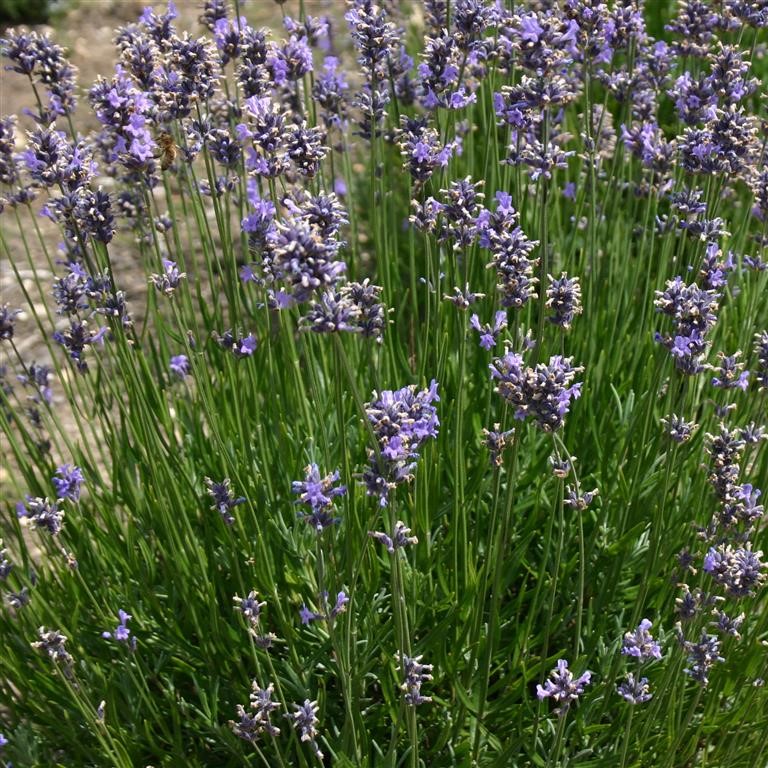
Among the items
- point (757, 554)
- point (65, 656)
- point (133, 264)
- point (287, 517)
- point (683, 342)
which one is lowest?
point (133, 264)

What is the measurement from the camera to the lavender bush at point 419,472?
238 centimetres

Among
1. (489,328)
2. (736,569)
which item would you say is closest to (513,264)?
(489,328)

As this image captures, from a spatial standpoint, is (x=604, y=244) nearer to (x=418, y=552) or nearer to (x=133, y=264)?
(x=418, y=552)

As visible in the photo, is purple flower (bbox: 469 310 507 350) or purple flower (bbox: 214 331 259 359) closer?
purple flower (bbox: 469 310 507 350)

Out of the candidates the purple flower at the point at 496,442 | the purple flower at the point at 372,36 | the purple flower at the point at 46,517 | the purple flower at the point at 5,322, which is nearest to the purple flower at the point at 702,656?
the purple flower at the point at 496,442

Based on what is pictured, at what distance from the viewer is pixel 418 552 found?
306 centimetres

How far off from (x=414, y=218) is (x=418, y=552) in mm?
1186

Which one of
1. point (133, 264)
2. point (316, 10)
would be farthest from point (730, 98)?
point (316, 10)

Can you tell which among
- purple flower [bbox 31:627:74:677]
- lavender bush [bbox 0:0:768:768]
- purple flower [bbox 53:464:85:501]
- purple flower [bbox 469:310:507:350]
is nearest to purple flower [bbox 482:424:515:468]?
lavender bush [bbox 0:0:768:768]

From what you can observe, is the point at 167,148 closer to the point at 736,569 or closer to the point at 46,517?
the point at 46,517

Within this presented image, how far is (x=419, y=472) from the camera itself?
2854mm

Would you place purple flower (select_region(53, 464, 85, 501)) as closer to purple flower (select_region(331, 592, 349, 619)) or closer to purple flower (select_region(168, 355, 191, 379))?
purple flower (select_region(168, 355, 191, 379))

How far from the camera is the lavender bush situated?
2377 millimetres

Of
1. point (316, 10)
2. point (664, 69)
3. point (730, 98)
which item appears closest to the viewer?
point (730, 98)
